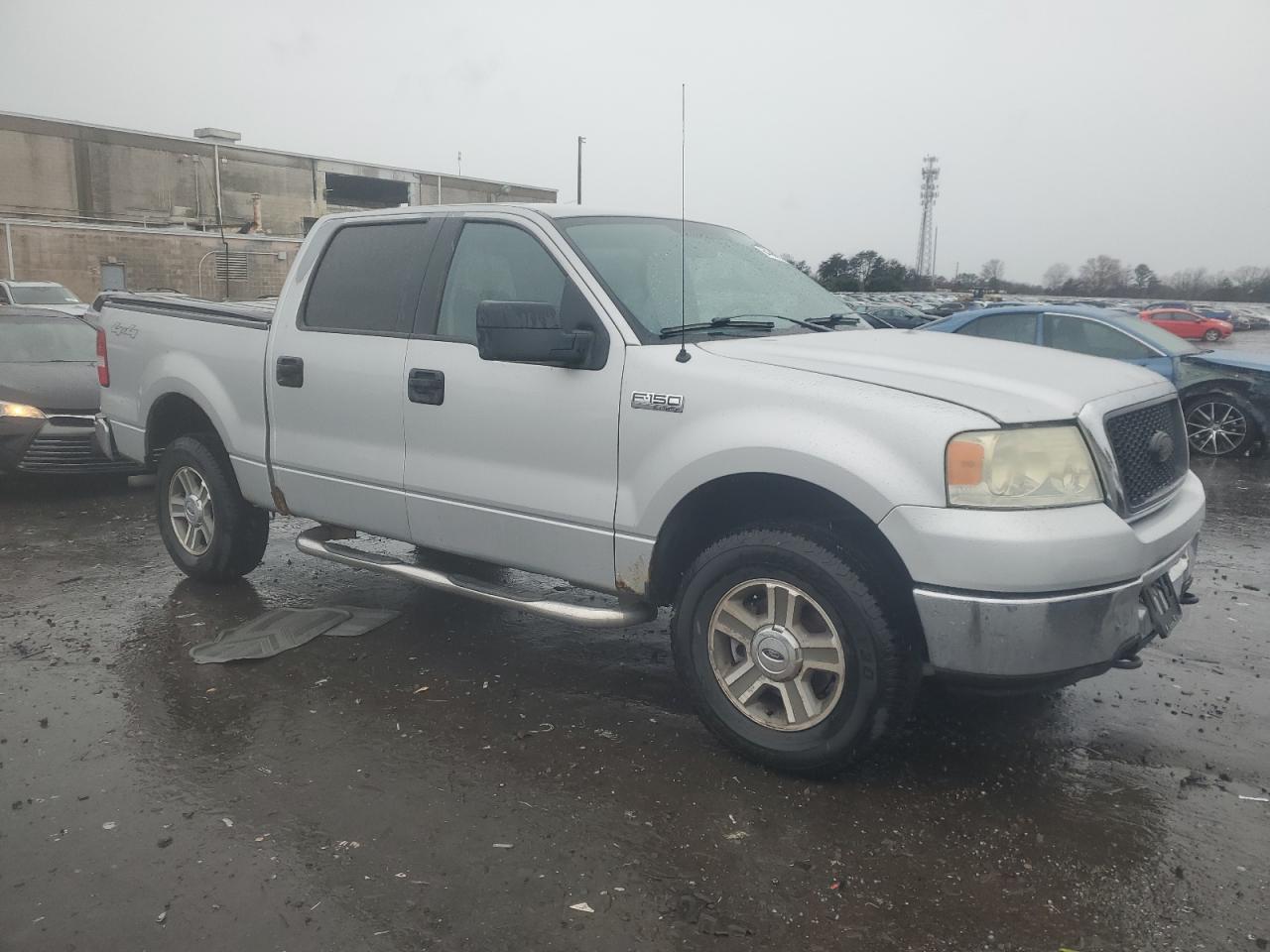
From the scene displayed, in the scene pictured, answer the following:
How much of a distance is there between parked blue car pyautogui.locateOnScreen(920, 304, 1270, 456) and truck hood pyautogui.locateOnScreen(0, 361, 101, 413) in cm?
791

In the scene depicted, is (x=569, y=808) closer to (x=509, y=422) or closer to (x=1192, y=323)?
(x=509, y=422)

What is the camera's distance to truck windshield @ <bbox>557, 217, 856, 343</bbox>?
13.1ft

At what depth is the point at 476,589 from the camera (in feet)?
14.0

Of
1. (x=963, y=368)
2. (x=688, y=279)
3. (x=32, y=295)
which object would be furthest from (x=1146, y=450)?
(x=32, y=295)

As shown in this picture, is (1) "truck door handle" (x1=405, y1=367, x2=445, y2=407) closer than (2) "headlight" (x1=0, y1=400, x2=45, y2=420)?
Yes

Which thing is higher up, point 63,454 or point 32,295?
point 32,295

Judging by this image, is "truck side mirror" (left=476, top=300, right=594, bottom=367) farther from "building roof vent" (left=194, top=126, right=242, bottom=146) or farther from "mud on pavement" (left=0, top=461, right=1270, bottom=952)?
"building roof vent" (left=194, top=126, right=242, bottom=146)

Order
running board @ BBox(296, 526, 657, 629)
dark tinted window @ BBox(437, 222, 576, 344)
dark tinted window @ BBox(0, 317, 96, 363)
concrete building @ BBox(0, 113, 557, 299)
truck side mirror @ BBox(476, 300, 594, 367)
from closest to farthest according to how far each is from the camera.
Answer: truck side mirror @ BBox(476, 300, 594, 367), running board @ BBox(296, 526, 657, 629), dark tinted window @ BBox(437, 222, 576, 344), dark tinted window @ BBox(0, 317, 96, 363), concrete building @ BBox(0, 113, 557, 299)

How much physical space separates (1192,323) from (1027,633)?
32852mm

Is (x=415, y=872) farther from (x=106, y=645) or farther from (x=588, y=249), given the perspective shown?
(x=106, y=645)

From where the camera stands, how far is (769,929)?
2.69 meters

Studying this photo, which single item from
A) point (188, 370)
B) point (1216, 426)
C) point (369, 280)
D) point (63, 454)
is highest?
point (369, 280)

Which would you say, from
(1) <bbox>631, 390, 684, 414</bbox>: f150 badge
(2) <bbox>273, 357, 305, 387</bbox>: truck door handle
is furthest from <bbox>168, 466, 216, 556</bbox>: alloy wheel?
(1) <bbox>631, 390, 684, 414</bbox>: f150 badge

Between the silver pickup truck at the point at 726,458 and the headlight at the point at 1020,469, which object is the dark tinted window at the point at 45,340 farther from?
the headlight at the point at 1020,469
